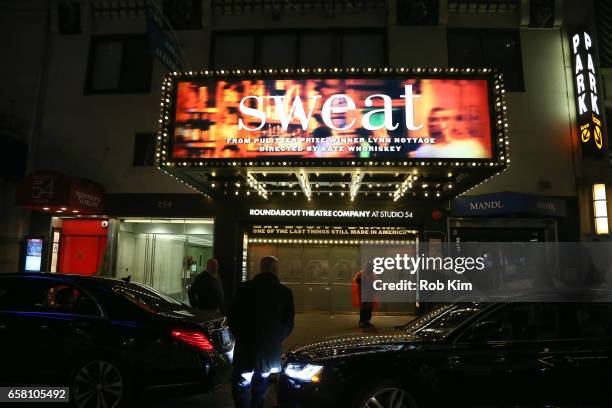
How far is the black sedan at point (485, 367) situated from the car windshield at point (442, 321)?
4.5 inches

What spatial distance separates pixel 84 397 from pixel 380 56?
11.6 metres

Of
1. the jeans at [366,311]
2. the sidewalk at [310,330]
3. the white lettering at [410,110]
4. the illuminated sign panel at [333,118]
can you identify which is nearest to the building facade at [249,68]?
the sidewalk at [310,330]

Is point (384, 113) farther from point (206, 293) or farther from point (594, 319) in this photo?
point (594, 319)

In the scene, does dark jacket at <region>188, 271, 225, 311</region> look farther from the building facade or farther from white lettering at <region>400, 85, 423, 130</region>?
white lettering at <region>400, 85, 423, 130</region>

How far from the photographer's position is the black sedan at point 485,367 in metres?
4.31

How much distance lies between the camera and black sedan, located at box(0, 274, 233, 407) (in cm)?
518

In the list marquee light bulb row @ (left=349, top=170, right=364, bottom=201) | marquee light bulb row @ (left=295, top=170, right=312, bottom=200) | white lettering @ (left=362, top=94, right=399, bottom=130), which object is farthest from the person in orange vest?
white lettering @ (left=362, top=94, right=399, bottom=130)

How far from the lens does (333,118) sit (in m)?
8.62

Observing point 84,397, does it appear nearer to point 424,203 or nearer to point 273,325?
point 273,325

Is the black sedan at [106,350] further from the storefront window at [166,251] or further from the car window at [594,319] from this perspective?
the storefront window at [166,251]

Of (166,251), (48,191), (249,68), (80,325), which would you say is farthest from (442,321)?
(249,68)

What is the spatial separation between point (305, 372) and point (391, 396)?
852 millimetres

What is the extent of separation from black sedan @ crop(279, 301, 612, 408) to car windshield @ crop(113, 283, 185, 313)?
2064mm

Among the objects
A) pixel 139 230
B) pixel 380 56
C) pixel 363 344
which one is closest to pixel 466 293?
pixel 380 56
